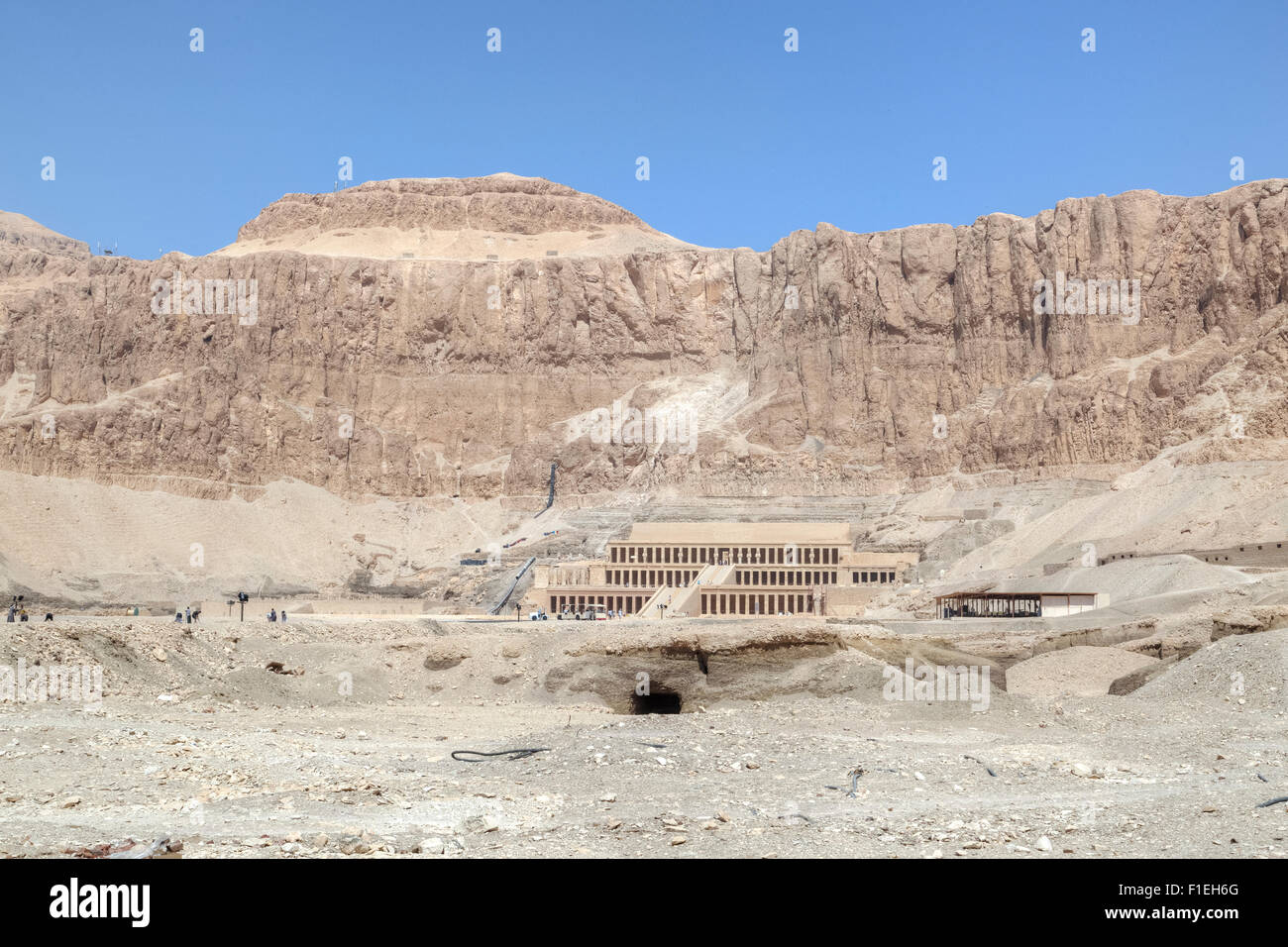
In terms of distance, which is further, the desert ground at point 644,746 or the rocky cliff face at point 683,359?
the rocky cliff face at point 683,359

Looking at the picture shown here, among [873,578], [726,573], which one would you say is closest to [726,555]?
[726,573]

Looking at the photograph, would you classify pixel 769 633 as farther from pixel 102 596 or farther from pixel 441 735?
pixel 102 596

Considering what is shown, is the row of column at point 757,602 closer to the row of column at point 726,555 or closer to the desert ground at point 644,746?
the row of column at point 726,555

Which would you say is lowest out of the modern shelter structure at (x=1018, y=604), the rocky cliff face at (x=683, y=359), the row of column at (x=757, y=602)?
the row of column at (x=757, y=602)

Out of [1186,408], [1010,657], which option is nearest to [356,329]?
[1186,408]

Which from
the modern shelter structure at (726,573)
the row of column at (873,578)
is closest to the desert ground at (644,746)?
the modern shelter structure at (726,573)
